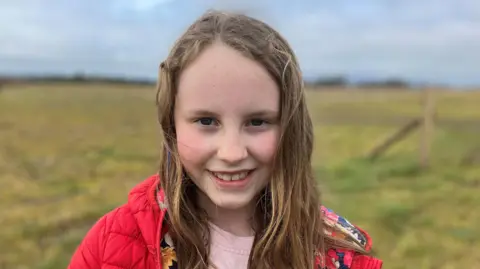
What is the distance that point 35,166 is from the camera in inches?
380

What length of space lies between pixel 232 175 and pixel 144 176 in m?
7.66

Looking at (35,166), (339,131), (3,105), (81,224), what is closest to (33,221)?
(81,224)

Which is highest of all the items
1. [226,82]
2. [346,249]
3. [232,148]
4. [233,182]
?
[226,82]

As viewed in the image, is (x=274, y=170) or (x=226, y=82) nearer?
(x=226, y=82)

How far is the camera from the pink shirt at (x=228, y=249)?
1.65m

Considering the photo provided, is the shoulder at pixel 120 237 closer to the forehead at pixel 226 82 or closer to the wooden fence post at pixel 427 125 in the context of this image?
the forehead at pixel 226 82

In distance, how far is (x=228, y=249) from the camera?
1.67 meters

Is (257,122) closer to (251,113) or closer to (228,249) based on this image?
(251,113)

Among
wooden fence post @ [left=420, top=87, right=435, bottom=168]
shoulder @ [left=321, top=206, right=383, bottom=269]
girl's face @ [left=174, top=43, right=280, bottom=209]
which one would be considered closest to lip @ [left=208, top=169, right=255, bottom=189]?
girl's face @ [left=174, top=43, right=280, bottom=209]

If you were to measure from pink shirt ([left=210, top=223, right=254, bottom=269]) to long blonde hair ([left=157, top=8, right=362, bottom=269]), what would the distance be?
0.02 metres

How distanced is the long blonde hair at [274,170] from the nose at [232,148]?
13cm

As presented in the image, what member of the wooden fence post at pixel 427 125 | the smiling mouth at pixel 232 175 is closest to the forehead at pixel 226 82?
the smiling mouth at pixel 232 175

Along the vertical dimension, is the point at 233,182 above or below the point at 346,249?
above

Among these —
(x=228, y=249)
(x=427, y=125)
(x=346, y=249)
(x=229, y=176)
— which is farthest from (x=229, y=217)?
(x=427, y=125)
